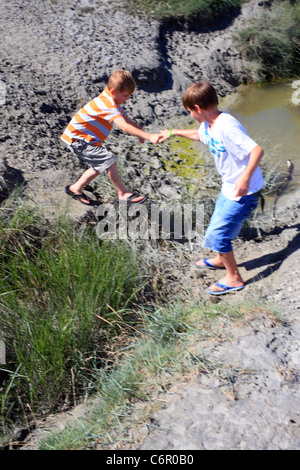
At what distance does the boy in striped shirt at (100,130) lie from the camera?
3730mm

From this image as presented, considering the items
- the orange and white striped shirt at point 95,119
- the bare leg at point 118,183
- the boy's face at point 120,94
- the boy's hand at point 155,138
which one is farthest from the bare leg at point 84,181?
the boy's hand at point 155,138

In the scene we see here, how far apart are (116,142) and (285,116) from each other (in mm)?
2537

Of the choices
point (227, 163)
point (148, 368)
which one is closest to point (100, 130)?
point (227, 163)

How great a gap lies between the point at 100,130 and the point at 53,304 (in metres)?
1.57

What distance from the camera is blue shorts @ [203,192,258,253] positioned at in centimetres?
323

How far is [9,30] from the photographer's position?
20.6ft

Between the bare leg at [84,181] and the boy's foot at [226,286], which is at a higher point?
the bare leg at [84,181]

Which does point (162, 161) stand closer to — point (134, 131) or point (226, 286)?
point (134, 131)

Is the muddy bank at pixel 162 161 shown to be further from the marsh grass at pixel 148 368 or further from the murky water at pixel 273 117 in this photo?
the murky water at pixel 273 117

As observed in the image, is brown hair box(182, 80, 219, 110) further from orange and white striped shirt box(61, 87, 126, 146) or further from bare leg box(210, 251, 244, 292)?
bare leg box(210, 251, 244, 292)

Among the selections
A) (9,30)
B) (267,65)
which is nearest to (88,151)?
(9,30)

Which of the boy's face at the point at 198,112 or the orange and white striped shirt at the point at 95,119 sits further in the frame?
the orange and white striped shirt at the point at 95,119

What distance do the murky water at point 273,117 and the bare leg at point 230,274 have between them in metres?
1.75
